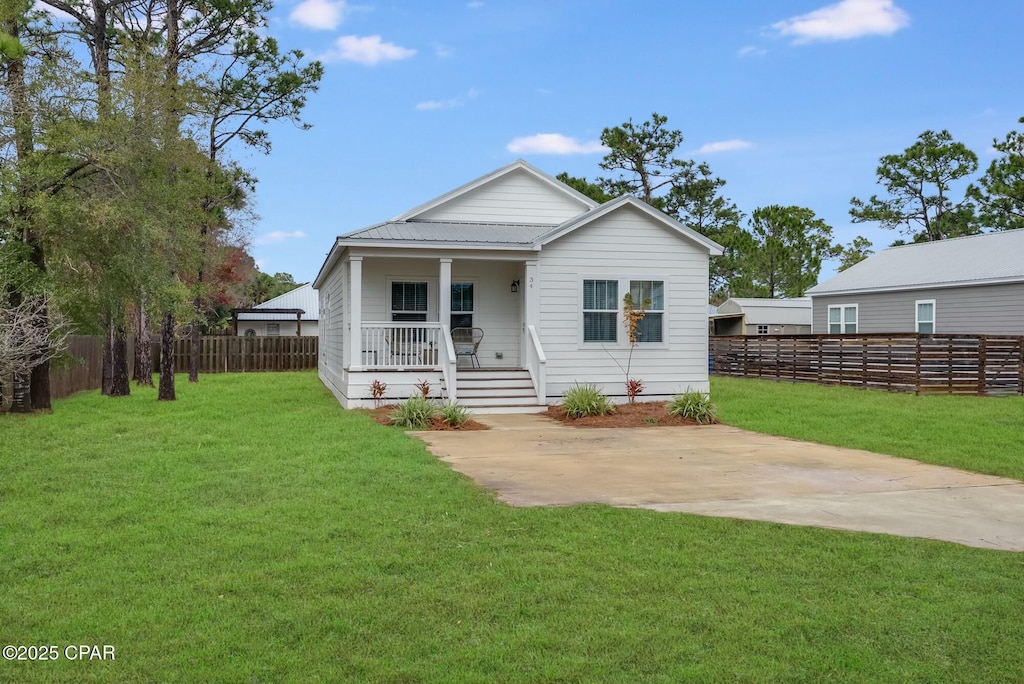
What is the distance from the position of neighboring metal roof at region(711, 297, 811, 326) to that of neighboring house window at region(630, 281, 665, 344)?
20.3 meters

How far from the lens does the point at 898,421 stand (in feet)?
41.2

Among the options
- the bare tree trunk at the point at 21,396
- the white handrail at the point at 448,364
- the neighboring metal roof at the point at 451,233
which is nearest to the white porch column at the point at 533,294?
the neighboring metal roof at the point at 451,233

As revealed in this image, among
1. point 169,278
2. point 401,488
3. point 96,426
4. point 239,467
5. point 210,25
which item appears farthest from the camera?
point 210,25

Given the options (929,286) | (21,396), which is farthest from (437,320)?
(929,286)

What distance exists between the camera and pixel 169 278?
14.6 meters

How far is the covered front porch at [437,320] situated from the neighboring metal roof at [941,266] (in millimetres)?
14666

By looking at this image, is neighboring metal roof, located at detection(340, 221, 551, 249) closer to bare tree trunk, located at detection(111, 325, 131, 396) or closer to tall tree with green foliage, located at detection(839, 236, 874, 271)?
bare tree trunk, located at detection(111, 325, 131, 396)

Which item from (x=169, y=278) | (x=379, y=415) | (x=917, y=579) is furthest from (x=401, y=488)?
(x=169, y=278)

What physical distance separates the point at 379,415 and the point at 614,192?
2952 cm

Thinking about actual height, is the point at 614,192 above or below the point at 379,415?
above

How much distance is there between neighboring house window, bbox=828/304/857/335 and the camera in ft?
90.6

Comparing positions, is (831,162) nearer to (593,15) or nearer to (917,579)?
(593,15)

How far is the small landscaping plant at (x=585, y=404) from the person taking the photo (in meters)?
13.2

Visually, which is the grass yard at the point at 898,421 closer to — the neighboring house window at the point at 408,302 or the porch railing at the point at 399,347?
the porch railing at the point at 399,347
